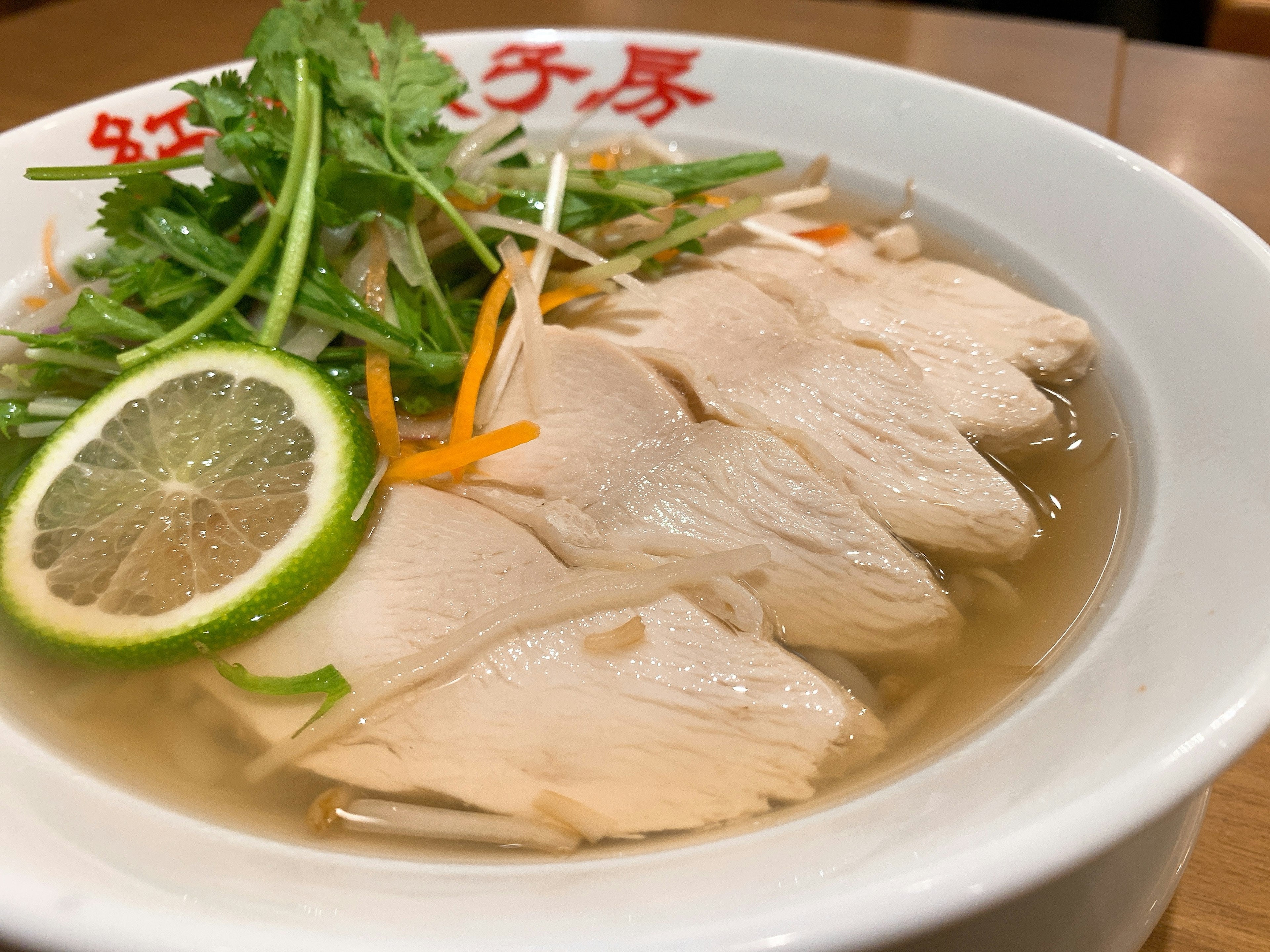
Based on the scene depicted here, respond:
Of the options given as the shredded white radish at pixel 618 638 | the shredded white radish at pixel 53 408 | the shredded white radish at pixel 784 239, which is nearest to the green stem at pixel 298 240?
the shredded white radish at pixel 53 408

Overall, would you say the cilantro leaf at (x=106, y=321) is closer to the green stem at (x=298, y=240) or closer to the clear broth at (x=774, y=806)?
the green stem at (x=298, y=240)

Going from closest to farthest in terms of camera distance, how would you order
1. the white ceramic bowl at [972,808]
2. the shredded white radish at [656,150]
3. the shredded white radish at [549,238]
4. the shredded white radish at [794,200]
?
the white ceramic bowl at [972,808] → the shredded white radish at [549,238] → the shredded white radish at [794,200] → the shredded white radish at [656,150]

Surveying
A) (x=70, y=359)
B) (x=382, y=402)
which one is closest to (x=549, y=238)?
(x=382, y=402)

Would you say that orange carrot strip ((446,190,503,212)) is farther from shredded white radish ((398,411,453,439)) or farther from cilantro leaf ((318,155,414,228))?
shredded white radish ((398,411,453,439))

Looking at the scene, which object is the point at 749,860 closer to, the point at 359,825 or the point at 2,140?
the point at 359,825

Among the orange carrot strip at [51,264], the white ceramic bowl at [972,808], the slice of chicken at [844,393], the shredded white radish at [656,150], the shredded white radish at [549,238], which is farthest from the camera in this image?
Answer: the shredded white radish at [656,150]

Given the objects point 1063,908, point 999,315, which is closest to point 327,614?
point 1063,908

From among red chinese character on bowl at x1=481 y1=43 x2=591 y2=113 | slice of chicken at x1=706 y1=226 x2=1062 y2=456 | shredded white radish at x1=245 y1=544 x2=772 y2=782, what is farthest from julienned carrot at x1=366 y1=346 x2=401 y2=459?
red chinese character on bowl at x1=481 y1=43 x2=591 y2=113
